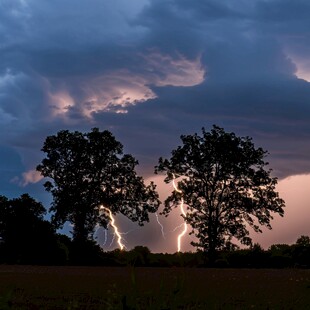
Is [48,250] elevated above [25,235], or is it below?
below

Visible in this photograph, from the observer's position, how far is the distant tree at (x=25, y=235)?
3825 centimetres

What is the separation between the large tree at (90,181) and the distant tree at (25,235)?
10.8 meters

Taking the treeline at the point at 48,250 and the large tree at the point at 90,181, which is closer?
the treeline at the point at 48,250

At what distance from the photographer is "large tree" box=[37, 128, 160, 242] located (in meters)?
51.0

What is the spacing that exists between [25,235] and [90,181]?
1454 cm

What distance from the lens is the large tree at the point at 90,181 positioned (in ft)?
167

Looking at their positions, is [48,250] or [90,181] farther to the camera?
[90,181]

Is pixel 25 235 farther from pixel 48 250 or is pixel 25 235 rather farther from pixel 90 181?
pixel 90 181

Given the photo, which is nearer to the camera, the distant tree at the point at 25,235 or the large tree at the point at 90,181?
the distant tree at the point at 25,235

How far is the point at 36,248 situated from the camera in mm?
38719

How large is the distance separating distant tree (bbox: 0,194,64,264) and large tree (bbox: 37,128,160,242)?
35.5 feet

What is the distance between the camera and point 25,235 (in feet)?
125

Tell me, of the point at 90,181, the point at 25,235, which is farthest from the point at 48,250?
the point at 90,181

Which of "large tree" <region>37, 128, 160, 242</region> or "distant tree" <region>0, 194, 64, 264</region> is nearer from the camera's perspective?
"distant tree" <region>0, 194, 64, 264</region>
